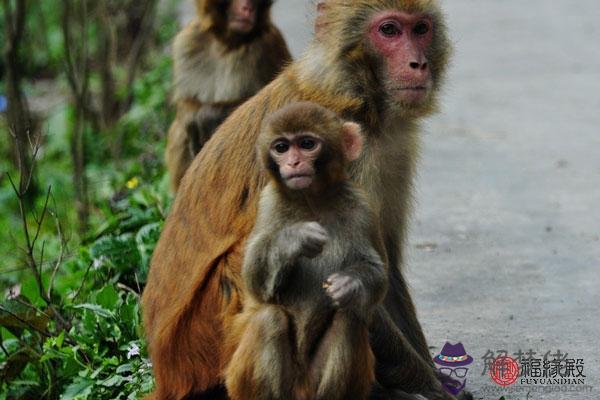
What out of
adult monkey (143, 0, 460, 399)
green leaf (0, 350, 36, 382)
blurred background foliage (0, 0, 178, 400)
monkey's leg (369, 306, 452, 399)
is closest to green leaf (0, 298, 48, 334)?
blurred background foliage (0, 0, 178, 400)

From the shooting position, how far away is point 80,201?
9000 millimetres

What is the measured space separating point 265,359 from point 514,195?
13.9ft

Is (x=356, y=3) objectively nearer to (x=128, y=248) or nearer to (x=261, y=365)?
(x=261, y=365)

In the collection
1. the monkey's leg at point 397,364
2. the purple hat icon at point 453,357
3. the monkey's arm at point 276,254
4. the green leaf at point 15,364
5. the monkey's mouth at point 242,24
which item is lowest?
the green leaf at point 15,364

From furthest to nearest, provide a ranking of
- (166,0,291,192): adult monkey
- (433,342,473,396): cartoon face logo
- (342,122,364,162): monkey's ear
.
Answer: (166,0,291,192): adult monkey < (433,342,473,396): cartoon face logo < (342,122,364,162): monkey's ear

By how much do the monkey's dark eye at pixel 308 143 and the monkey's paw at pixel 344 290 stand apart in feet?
1.51

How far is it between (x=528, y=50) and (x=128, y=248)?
6230mm

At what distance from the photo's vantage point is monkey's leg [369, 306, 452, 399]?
4.66m

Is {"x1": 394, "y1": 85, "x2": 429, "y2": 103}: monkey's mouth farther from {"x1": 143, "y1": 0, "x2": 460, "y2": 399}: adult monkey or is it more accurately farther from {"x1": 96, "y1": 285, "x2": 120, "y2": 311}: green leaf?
{"x1": 96, "y1": 285, "x2": 120, "y2": 311}: green leaf

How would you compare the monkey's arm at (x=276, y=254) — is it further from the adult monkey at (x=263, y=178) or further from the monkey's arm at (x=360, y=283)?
the adult monkey at (x=263, y=178)

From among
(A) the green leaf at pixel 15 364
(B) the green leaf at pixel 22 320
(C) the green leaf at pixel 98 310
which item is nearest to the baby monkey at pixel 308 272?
(C) the green leaf at pixel 98 310

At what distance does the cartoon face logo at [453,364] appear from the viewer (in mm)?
5211

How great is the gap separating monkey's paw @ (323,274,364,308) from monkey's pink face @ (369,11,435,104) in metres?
0.96

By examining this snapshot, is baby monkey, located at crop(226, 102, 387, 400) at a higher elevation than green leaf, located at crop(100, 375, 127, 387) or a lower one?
higher
